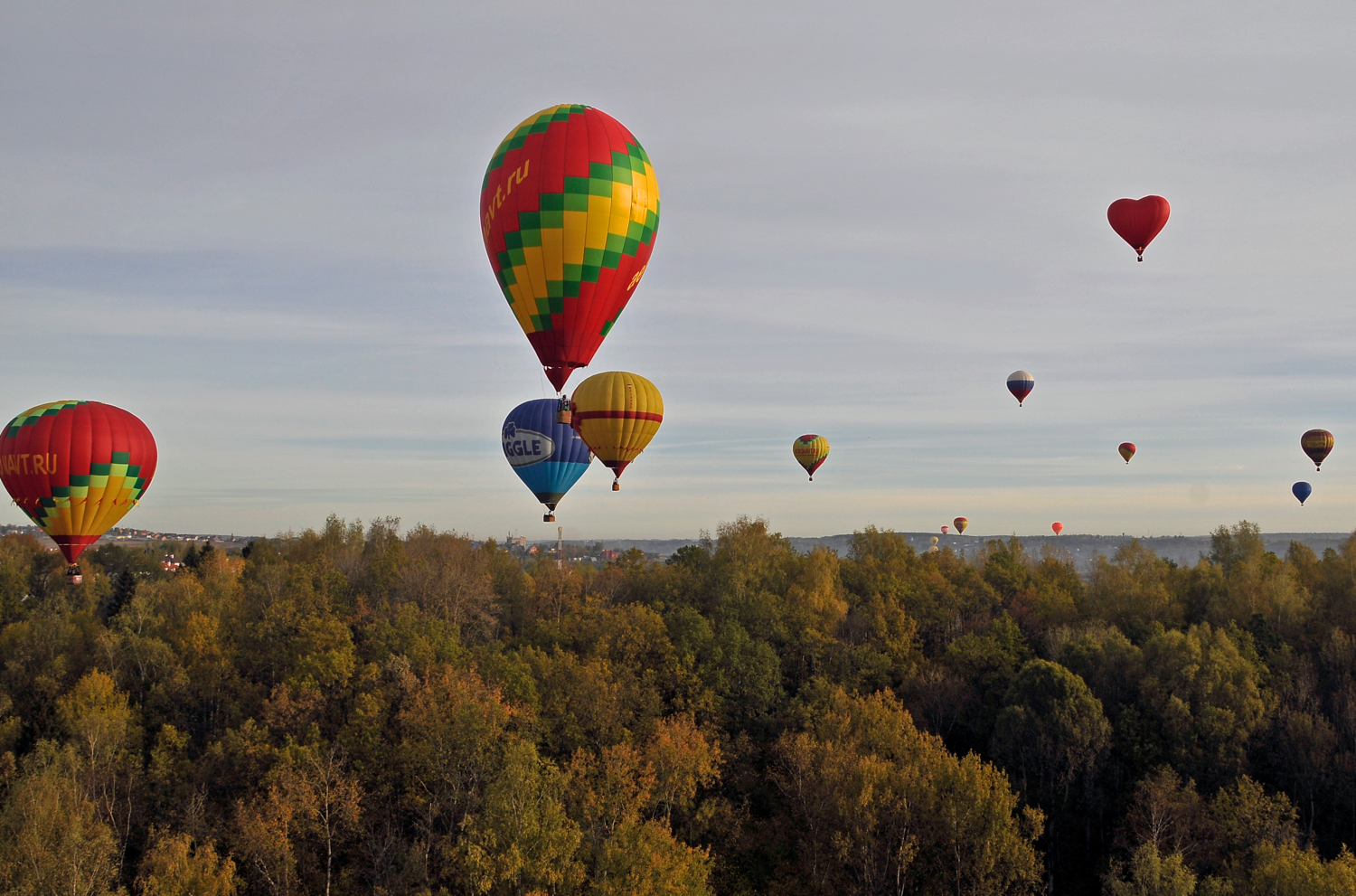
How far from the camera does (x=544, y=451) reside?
5225 cm

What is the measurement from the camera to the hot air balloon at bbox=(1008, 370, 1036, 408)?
230 feet

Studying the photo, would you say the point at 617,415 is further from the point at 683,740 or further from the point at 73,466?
the point at 73,466

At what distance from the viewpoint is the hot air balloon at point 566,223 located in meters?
32.7

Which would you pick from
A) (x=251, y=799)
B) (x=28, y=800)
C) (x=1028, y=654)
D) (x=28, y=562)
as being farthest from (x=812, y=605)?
(x=28, y=562)

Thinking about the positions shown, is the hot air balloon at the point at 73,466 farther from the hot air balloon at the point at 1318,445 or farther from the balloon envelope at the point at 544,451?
the hot air balloon at the point at 1318,445

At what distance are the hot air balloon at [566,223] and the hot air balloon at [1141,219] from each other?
2641 cm

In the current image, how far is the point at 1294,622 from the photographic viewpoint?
6047 cm

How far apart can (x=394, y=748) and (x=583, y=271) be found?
1031 inches

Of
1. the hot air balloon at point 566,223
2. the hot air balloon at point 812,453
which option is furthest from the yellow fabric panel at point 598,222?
the hot air balloon at point 812,453

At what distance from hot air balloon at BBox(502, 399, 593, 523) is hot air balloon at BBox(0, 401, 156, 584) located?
62.0ft

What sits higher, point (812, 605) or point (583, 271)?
point (583, 271)

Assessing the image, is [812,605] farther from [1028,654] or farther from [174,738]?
[174,738]

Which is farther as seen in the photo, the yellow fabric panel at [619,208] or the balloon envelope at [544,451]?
the balloon envelope at [544,451]

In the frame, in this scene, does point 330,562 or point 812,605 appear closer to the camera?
point 812,605
